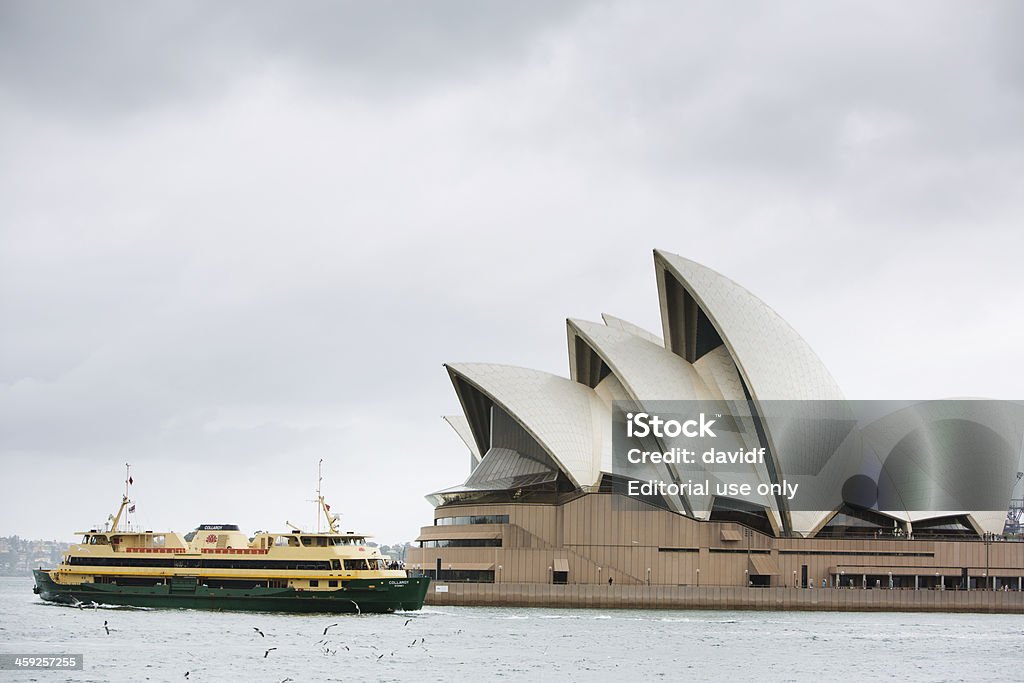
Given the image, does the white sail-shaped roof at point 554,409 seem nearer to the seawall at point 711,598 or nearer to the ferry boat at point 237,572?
the seawall at point 711,598

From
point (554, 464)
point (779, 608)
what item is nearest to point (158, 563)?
point (554, 464)

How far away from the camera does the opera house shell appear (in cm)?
7262

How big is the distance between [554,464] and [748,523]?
10.8 meters

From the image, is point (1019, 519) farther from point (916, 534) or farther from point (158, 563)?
point (158, 563)

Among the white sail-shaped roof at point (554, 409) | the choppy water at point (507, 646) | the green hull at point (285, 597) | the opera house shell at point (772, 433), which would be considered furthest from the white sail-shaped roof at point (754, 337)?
the green hull at point (285, 597)

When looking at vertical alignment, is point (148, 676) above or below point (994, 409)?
below

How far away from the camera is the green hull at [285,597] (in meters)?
59.2

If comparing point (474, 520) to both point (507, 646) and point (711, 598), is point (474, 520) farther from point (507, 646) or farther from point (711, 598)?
point (507, 646)

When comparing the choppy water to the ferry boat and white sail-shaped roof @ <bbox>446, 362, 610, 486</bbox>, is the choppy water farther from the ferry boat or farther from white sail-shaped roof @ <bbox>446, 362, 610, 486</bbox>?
white sail-shaped roof @ <bbox>446, 362, 610, 486</bbox>

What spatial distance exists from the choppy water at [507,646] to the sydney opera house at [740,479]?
8008 mm

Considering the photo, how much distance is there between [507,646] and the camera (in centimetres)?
4762

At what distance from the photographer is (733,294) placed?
7306cm

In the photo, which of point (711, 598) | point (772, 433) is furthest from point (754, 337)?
point (711, 598)

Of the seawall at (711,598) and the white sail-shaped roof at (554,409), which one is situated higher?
the white sail-shaped roof at (554,409)
